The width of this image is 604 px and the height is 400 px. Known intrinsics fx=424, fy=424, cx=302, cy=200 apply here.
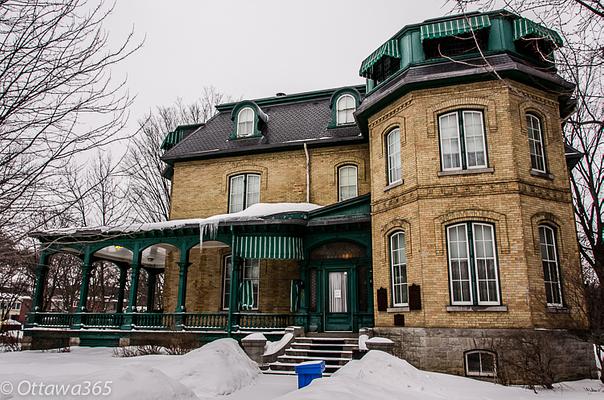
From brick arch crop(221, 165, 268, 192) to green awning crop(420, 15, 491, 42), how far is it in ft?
27.6

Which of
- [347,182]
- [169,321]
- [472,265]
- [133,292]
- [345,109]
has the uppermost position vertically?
[345,109]

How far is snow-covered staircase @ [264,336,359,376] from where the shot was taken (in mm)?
11688

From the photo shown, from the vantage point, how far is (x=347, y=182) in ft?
56.7

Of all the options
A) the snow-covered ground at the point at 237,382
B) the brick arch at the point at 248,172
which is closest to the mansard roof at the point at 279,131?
the brick arch at the point at 248,172

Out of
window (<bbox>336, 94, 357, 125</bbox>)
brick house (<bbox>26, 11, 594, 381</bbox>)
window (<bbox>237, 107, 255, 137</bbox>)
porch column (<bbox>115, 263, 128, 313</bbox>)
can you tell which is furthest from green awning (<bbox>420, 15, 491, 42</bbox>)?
porch column (<bbox>115, 263, 128, 313</bbox>)

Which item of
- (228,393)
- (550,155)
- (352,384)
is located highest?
(550,155)

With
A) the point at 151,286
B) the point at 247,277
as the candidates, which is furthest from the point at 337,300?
the point at 151,286

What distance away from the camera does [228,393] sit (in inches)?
338

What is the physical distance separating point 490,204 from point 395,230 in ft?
9.26

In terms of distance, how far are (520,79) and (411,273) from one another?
657 cm

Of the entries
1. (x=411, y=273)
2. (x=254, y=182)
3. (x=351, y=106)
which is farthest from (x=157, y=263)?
(x=411, y=273)

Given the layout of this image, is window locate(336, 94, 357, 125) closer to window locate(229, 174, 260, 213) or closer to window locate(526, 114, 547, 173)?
window locate(229, 174, 260, 213)

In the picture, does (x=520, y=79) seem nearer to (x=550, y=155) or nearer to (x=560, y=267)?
(x=550, y=155)

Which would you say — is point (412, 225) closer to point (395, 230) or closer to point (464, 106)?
point (395, 230)
